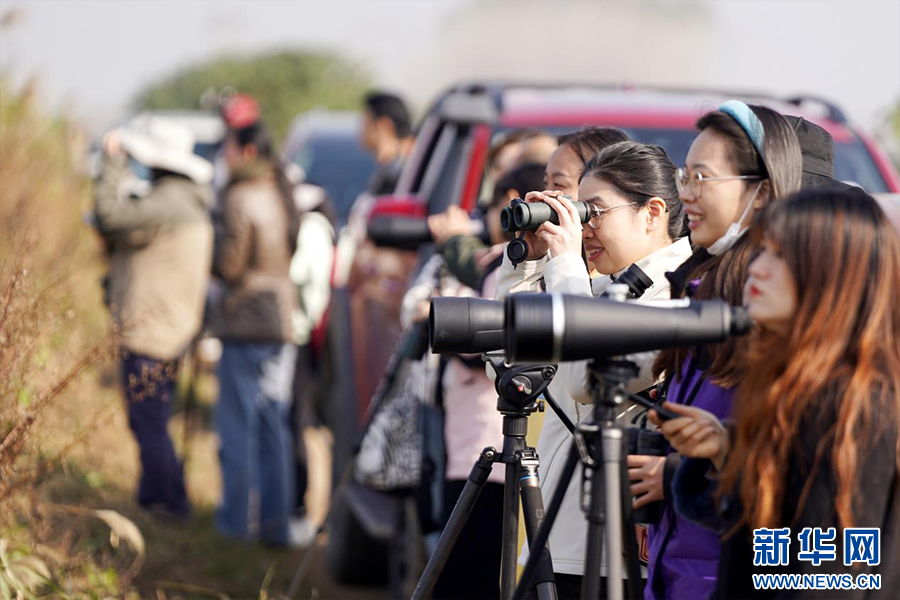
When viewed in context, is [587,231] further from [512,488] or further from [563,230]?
[512,488]

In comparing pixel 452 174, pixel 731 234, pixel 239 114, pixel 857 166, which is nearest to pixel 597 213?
pixel 731 234

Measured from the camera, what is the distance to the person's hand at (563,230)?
2768mm

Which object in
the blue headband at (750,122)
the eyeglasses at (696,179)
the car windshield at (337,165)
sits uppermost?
the blue headband at (750,122)

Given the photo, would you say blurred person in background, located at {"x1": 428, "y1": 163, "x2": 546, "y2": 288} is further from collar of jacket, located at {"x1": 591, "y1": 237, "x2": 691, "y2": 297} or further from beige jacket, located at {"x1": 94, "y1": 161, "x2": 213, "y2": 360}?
beige jacket, located at {"x1": 94, "y1": 161, "x2": 213, "y2": 360}

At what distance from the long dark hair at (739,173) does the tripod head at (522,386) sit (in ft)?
0.94

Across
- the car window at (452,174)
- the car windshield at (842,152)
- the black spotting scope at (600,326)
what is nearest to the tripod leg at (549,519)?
the black spotting scope at (600,326)

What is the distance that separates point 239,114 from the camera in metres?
7.97

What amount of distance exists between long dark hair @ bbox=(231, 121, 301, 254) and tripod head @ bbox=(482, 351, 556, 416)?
427 centimetres

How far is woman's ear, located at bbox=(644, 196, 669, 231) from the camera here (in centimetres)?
309

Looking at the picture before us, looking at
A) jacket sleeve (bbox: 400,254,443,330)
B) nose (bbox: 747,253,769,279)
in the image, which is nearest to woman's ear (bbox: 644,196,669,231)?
nose (bbox: 747,253,769,279)

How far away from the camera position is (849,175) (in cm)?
515

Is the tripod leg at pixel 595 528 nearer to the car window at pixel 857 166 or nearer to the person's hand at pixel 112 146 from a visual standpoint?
the car window at pixel 857 166

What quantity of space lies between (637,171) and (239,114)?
17.2 ft

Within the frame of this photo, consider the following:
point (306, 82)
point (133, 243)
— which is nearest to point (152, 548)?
point (133, 243)
